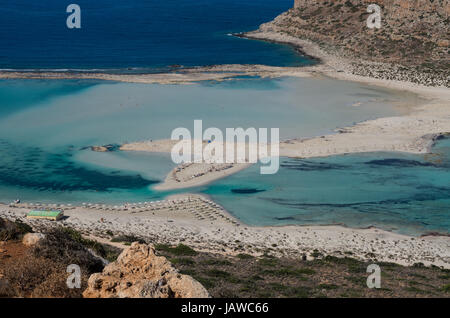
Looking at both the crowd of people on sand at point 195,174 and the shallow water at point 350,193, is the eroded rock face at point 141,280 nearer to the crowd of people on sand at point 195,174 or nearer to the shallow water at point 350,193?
the shallow water at point 350,193

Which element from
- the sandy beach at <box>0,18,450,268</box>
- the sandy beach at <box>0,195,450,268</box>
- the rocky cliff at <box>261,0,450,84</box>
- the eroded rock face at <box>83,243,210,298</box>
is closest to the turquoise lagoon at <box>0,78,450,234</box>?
the sandy beach at <box>0,18,450,268</box>

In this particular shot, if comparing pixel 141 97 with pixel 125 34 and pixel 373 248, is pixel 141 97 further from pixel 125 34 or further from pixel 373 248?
pixel 125 34

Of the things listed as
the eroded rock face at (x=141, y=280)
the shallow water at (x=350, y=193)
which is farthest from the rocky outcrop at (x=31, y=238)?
the shallow water at (x=350, y=193)

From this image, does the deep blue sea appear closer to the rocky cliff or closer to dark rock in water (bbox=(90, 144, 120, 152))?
the rocky cliff

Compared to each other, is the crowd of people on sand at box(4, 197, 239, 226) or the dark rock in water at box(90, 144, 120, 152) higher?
the dark rock in water at box(90, 144, 120, 152)

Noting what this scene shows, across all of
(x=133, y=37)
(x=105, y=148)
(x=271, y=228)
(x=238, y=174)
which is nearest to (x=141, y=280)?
(x=271, y=228)
